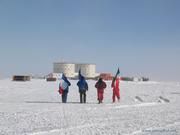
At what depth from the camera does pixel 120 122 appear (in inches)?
476

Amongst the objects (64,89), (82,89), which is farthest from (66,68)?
(82,89)

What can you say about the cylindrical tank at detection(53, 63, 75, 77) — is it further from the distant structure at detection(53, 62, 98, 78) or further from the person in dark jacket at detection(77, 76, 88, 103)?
the person in dark jacket at detection(77, 76, 88, 103)

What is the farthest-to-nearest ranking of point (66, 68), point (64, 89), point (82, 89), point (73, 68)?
point (73, 68) < point (66, 68) < point (64, 89) < point (82, 89)

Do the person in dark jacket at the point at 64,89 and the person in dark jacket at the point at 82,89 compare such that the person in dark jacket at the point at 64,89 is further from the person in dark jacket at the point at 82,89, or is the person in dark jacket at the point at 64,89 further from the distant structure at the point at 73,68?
the distant structure at the point at 73,68

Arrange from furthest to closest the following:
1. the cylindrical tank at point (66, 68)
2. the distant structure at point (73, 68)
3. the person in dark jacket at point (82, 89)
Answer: the distant structure at point (73, 68) → the cylindrical tank at point (66, 68) → the person in dark jacket at point (82, 89)

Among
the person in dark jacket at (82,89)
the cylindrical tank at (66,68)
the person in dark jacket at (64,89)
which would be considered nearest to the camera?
the person in dark jacket at (82,89)

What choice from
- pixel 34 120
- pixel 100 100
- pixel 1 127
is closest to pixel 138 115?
pixel 34 120

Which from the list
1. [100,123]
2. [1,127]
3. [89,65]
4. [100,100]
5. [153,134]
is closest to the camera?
→ [153,134]

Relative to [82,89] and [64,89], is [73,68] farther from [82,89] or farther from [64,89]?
[82,89]

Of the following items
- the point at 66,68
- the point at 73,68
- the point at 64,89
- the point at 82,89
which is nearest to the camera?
the point at 82,89

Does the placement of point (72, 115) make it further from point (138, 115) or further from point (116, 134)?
point (116, 134)

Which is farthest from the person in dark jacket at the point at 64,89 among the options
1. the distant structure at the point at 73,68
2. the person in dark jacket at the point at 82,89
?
the distant structure at the point at 73,68

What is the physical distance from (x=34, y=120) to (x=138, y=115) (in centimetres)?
396

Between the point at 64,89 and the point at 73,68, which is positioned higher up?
the point at 73,68
